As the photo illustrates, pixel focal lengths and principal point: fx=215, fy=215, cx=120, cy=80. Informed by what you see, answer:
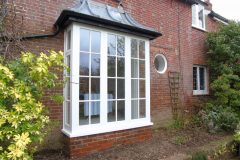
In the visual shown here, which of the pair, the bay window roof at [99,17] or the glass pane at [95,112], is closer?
the bay window roof at [99,17]

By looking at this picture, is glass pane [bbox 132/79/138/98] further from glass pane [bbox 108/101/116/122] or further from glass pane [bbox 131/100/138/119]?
glass pane [bbox 108/101/116/122]

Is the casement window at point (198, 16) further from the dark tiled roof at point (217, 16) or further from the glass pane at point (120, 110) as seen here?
the glass pane at point (120, 110)

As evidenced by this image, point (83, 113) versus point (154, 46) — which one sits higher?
point (154, 46)

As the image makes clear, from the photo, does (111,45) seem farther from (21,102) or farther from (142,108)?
(21,102)

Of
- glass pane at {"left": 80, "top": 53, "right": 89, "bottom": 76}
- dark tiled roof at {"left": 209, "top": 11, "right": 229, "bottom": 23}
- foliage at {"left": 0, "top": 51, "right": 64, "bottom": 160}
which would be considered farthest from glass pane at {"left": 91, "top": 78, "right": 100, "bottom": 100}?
dark tiled roof at {"left": 209, "top": 11, "right": 229, "bottom": 23}

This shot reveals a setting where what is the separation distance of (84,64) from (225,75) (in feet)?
21.7

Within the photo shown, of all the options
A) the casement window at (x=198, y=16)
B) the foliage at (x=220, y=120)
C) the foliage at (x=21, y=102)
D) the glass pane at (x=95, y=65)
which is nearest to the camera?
the foliage at (x=21, y=102)

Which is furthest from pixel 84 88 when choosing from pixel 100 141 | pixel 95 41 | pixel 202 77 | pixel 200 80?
pixel 202 77

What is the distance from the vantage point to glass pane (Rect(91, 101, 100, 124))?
5336mm

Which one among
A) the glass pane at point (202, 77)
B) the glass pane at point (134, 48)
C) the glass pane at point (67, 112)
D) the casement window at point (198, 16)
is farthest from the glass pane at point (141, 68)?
the glass pane at point (202, 77)

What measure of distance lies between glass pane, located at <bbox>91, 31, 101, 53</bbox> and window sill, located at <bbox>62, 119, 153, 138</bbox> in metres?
1.91

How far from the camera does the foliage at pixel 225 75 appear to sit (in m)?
8.11

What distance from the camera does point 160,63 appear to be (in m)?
8.62

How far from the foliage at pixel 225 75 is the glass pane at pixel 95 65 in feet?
16.8
